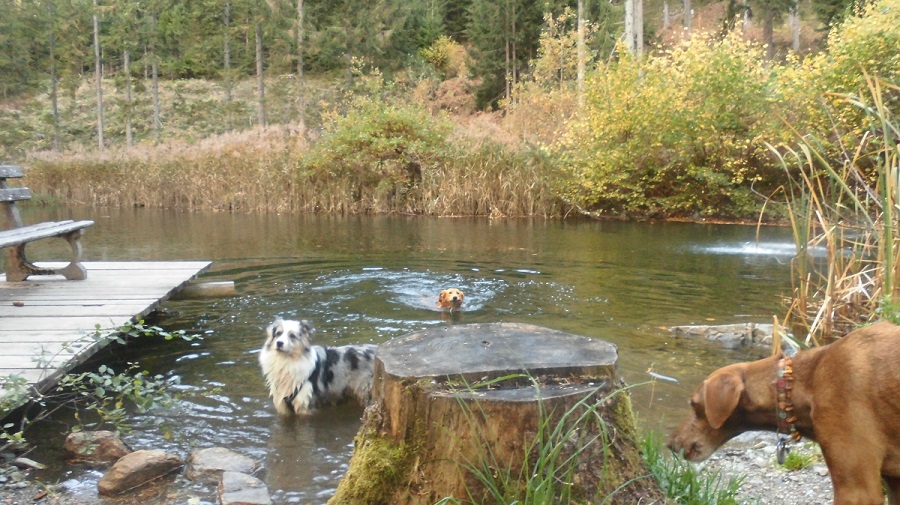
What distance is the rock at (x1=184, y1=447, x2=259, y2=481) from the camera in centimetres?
437

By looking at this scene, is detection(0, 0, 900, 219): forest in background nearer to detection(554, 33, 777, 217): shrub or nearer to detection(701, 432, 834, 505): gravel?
detection(554, 33, 777, 217): shrub

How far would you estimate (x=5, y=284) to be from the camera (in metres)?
8.23

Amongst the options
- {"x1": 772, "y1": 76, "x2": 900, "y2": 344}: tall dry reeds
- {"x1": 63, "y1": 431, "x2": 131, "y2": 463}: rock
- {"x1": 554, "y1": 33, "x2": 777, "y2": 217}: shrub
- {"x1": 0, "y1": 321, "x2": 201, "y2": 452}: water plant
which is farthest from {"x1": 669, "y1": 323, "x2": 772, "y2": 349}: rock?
{"x1": 554, "y1": 33, "x2": 777, "y2": 217}: shrub

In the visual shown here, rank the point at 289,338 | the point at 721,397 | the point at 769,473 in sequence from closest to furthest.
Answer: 1. the point at 721,397
2. the point at 769,473
3. the point at 289,338

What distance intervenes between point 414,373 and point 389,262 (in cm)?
989

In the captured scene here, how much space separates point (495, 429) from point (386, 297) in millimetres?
7160

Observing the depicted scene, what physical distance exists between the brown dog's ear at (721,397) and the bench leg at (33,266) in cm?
745

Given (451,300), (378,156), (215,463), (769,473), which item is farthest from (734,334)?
(378,156)

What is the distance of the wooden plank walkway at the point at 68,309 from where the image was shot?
5047 mm

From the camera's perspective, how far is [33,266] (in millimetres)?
8664

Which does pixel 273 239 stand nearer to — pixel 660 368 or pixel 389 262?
pixel 389 262

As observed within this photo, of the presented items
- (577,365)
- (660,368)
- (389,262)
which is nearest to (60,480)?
(577,365)

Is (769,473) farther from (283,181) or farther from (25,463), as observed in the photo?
(283,181)

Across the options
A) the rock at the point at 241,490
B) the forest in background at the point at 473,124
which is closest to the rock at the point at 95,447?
the rock at the point at 241,490
